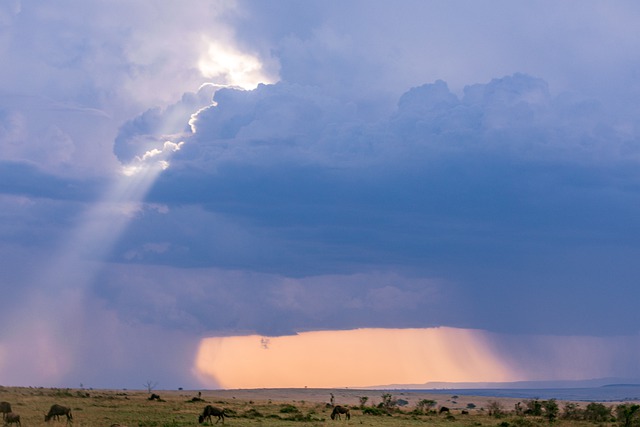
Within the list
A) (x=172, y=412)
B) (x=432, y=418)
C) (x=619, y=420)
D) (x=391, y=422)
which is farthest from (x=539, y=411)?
(x=172, y=412)

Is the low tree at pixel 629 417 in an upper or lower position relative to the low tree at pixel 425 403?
lower

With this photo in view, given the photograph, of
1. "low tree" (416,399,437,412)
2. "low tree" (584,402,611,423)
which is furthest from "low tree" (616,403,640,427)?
"low tree" (416,399,437,412)

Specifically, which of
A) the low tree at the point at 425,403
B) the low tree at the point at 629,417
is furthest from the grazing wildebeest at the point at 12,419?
the low tree at the point at 425,403

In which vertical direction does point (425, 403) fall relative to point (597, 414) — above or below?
above

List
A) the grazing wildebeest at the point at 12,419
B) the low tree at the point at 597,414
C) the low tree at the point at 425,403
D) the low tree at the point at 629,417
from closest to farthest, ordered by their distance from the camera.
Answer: the grazing wildebeest at the point at 12,419, the low tree at the point at 629,417, the low tree at the point at 597,414, the low tree at the point at 425,403

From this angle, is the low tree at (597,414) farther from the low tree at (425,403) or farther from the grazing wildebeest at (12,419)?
the grazing wildebeest at (12,419)

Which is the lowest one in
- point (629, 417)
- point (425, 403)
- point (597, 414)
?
point (629, 417)

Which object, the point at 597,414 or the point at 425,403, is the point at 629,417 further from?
the point at 425,403

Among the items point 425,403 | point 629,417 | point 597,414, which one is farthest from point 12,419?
point 425,403

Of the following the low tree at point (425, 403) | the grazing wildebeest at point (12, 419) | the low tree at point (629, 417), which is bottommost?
the grazing wildebeest at point (12, 419)

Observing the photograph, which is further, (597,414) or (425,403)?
(425,403)

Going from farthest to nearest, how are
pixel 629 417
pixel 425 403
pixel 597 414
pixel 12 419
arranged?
pixel 425 403, pixel 597 414, pixel 629 417, pixel 12 419

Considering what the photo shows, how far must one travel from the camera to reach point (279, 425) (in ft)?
211

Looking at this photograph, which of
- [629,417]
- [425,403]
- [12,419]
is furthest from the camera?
[425,403]
